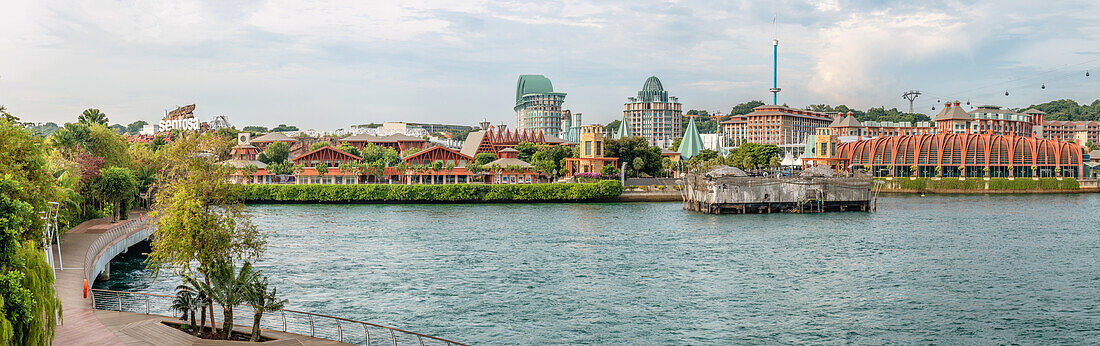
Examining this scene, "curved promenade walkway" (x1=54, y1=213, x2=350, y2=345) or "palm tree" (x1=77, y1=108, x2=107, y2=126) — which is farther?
"palm tree" (x1=77, y1=108, x2=107, y2=126)

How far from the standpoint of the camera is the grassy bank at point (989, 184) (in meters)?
115

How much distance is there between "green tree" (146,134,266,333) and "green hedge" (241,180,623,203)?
69.5 meters

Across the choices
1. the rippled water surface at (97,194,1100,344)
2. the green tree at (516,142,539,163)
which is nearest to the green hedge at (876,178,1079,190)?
the rippled water surface at (97,194,1100,344)

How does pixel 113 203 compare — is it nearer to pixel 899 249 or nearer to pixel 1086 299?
pixel 899 249

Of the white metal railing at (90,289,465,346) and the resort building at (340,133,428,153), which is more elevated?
the resort building at (340,133,428,153)

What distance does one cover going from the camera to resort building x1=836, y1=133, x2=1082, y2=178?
12219 cm

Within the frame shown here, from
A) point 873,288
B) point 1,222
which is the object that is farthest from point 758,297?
point 1,222

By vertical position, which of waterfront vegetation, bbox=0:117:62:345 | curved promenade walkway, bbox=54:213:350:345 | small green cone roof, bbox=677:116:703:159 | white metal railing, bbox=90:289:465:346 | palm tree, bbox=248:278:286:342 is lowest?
white metal railing, bbox=90:289:465:346

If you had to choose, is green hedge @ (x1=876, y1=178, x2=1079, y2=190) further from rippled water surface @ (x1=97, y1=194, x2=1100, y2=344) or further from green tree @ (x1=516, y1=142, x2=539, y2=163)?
green tree @ (x1=516, y1=142, x2=539, y2=163)

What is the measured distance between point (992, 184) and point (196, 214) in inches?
4745

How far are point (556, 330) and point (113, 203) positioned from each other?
4091 centimetres

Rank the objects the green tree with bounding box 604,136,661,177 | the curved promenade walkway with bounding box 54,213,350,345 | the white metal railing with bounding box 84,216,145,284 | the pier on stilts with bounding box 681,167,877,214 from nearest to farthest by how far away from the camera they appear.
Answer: the curved promenade walkway with bounding box 54,213,350,345 < the white metal railing with bounding box 84,216,145,284 < the pier on stilts with bounding box 681,167,877,214 < the green tree with bounding box 604,136,661,177

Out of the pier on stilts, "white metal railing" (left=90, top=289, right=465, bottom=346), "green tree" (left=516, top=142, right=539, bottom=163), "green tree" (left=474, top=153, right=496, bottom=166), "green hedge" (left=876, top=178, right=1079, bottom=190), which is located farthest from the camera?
"green tree" (left=516, top=142, right=539, bottom=163)

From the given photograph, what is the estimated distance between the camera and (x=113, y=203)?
55125 millimetres
